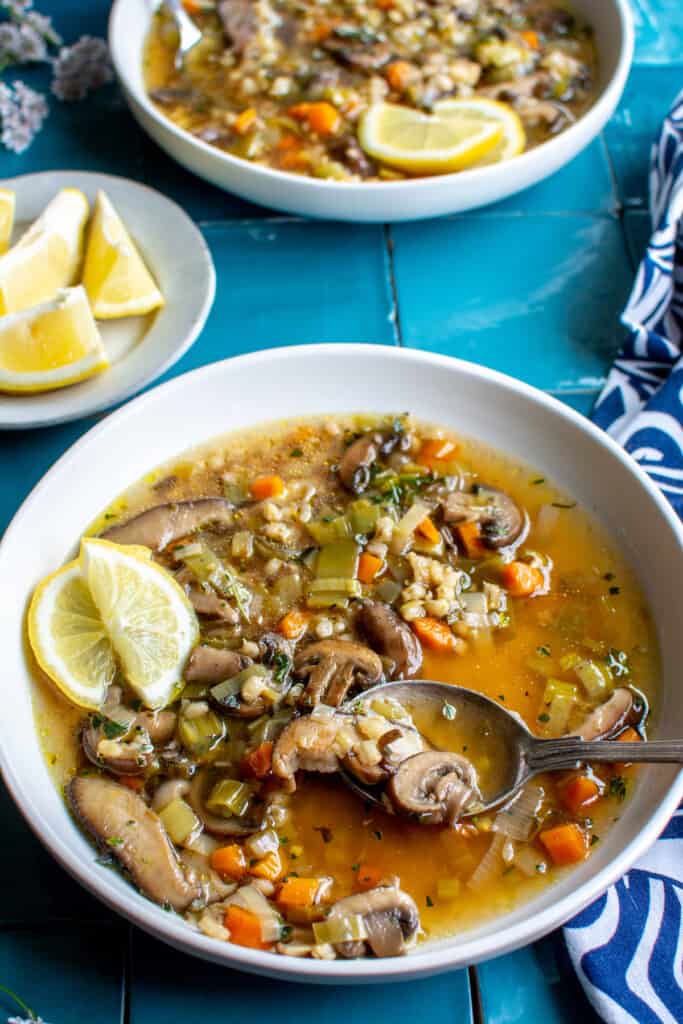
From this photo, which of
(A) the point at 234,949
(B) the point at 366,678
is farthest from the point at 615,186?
(A) the point at 234,949

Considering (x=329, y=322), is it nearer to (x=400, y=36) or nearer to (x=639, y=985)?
(x=400, y=36)

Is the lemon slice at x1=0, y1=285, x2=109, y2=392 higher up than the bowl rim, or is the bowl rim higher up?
the bowl rim

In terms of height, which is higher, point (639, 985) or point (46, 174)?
point (46, 174)

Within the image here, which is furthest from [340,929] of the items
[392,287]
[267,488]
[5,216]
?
[5,216]

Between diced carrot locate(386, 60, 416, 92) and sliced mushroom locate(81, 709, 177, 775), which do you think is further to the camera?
diced carrot locate(386, 60, 416, 92)

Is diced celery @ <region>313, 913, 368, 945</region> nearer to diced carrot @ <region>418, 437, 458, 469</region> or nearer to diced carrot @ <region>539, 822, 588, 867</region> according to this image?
diced carrot @ <region>539, 822, 588, 867</region>

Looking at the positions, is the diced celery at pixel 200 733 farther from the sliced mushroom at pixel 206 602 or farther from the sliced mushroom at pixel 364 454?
the sliced mushroom at pixel 364 454

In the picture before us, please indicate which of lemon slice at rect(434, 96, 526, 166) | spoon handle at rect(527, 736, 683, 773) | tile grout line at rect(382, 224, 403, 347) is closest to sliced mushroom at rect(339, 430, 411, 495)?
tile grout line at rect(382, 224, 403, 347)
